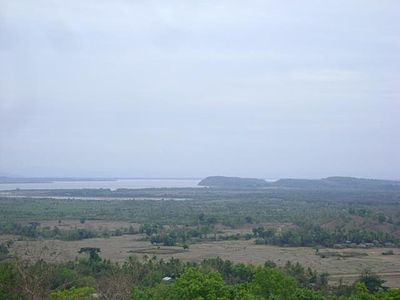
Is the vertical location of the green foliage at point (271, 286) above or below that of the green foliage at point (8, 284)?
below

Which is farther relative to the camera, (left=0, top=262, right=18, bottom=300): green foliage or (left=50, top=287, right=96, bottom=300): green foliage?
(left=50, top=287, right=96, bottom=300): green foliage

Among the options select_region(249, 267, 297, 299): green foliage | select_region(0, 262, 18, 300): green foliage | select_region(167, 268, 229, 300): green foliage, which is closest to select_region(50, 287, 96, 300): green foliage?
select_region(0, 262, 18, 300): green foliage

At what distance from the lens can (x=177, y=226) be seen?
65.9m

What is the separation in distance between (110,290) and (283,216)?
54937 millimetres

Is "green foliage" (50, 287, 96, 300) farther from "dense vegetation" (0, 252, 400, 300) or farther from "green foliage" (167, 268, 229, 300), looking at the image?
"green foliage" (167, 268, 229, 300)

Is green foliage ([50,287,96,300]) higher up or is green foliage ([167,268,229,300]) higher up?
green foliage ([167,268,229,300])

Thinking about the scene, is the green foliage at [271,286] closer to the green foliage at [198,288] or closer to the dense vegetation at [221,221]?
the green foliage at [198,288]

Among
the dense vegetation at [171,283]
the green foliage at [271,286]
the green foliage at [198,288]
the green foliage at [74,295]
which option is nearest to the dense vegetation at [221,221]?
the dense vegetation at [171,283]

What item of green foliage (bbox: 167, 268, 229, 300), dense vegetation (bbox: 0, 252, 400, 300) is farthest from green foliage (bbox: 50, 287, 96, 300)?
green foliage (bbox: 167, 268, 229, 300)

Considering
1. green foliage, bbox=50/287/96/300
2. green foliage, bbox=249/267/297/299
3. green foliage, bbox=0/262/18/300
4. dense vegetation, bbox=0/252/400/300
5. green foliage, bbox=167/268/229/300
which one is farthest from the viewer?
green foliage, bbox=249/267/297/299

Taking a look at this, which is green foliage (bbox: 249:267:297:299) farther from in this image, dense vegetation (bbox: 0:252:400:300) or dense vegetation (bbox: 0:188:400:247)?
dense vegetation (bbox: 0:188:400:247)

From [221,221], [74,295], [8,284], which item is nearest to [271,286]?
[74,295]

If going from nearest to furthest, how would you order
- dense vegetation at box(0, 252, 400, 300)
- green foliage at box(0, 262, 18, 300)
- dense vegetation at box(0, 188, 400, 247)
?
dense vegetation at box(0, 252, 400, 300) → green foliage at box(0, 262, 18, 300) → dense vegetation at box(0, 188, 400, 247)

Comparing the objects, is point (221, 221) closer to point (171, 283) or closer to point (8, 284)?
point (171, 283)
